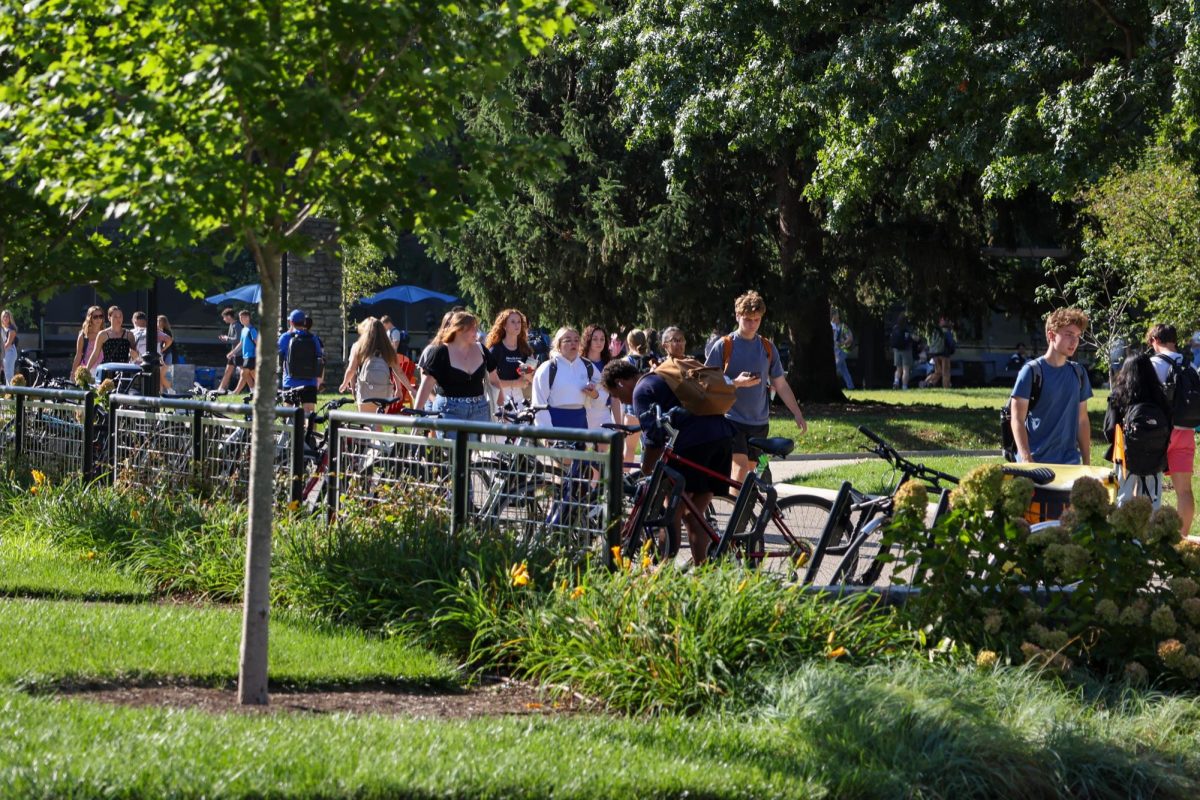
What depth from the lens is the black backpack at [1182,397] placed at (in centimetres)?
1096

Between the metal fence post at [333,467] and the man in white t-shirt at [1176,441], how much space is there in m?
5.67

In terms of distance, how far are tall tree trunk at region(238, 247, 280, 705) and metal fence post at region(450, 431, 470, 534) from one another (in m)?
2.08

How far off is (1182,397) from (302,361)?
8565mm

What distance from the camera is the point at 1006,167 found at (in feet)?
53.3

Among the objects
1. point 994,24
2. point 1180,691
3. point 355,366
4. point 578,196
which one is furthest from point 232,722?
point 578,196

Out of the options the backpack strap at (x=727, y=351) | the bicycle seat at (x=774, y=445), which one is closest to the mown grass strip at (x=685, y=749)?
the bicycle seat at (x=774, y=445)

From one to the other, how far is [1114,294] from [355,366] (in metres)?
15.0

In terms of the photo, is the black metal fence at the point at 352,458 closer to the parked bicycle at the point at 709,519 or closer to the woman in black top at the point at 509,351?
the parked bicycle at the point at 709,519

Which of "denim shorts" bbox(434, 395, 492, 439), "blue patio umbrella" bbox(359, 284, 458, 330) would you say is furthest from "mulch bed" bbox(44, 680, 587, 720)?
"blue patio umbrella" bbox(359, 284, 458, 330)

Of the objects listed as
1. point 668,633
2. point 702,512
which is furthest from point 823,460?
point 668,633

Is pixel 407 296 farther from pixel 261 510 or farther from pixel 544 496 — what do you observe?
pixel 261 510

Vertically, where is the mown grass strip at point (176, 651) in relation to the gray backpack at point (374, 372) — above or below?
below

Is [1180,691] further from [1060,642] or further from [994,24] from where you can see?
[994,24]

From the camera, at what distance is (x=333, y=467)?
9.25m
